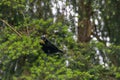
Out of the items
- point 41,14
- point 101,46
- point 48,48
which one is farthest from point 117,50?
point 41,14

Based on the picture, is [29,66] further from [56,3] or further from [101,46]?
[56,3]

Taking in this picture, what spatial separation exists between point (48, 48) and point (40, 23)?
28 centimetres

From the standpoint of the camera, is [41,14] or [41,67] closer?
[41,67]

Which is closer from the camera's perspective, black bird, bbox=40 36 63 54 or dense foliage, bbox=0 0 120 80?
dense foliage, bbox=0 0 120 80

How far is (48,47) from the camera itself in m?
2.86

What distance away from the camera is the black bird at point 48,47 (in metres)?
2.86

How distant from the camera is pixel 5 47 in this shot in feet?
8.92

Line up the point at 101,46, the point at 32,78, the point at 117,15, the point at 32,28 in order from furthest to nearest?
the point at 117,15
the point at 101,46
the point at 32,28
the point at 32,78

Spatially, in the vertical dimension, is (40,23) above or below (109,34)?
above

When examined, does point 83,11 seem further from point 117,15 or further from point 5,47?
point 5,47

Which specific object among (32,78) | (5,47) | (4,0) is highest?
(4,0)

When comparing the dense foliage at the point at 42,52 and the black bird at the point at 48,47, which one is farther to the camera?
the black bird at the point at 48,47

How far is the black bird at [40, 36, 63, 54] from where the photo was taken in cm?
286

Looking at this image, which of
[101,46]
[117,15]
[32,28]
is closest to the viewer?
[32,28]
